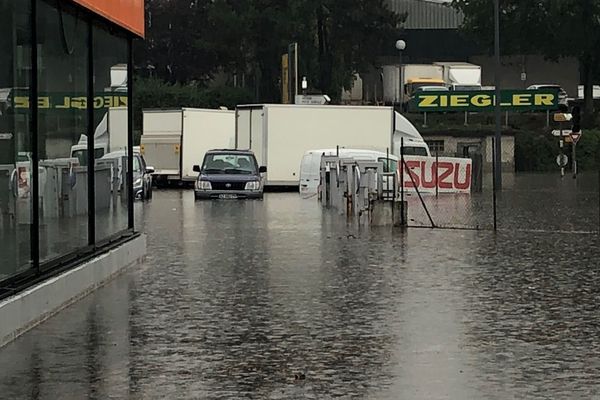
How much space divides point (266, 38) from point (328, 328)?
6301cm

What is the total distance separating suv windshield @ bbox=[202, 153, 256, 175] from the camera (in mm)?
38875

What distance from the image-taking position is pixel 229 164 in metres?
39.3

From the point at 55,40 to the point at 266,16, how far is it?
60.4 metres

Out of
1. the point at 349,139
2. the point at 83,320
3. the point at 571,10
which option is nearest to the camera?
the point at 83,320

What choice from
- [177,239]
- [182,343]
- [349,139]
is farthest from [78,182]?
[349,139]

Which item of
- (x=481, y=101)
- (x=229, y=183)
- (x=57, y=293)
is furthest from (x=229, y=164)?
(x=57, y=293)

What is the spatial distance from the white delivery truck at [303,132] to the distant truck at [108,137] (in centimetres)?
2687

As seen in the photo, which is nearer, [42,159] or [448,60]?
[42,159]

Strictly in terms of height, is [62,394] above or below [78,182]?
below

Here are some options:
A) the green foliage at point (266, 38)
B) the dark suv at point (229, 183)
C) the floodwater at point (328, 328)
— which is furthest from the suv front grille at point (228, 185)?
the green foliage at point (266, 38)

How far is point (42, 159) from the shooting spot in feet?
41.3

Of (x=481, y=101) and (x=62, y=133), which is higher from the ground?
(x=481, y=101)

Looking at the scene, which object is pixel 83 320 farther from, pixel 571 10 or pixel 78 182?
pixel 571 10

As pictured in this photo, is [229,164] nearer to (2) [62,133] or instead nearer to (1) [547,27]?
(2) [62,133]
